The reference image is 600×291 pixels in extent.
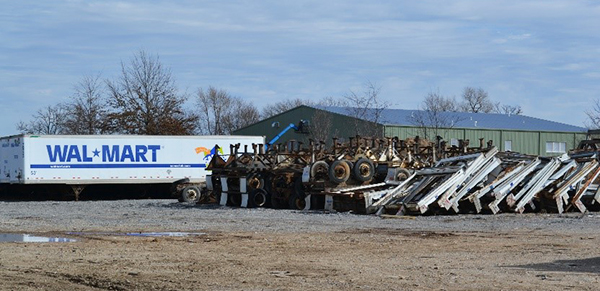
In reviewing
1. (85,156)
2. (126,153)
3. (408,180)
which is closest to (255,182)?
(408,180)

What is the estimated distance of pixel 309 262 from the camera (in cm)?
1344

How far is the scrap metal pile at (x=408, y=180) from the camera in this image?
25.9 metres

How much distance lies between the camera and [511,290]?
10203 mm

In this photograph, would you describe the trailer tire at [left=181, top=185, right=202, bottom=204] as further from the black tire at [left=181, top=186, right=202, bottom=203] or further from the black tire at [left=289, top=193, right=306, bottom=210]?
the black tire at [left=289, top=193, right=306, bottom=210]

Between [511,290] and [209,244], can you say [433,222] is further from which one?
[511,290]

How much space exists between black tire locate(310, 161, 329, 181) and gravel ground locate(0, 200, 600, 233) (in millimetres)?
1465

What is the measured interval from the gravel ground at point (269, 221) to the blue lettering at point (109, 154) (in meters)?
10.9

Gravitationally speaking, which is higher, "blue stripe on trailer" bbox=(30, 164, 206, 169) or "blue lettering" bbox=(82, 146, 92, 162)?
"blue lettering" bbox=(82, 146, 92, 162)

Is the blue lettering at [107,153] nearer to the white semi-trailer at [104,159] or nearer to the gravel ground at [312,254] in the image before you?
the white semi-trailer at [104,159]

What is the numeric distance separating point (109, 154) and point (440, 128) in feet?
93.2

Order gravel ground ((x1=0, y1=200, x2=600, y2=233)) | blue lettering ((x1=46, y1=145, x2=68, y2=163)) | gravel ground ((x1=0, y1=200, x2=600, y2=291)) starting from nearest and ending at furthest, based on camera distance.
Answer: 1. gravel ground ((x1=0, y1=200, x2=600, y2=291))
2. gravel ground ((x1=0, y1=200, x2=600, y2=233))
3. blue lettering ((x1=46, y1=145, x2=68, y2=163))

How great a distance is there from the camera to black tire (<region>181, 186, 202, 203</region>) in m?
36.5

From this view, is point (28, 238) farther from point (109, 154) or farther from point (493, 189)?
point (109, 154)

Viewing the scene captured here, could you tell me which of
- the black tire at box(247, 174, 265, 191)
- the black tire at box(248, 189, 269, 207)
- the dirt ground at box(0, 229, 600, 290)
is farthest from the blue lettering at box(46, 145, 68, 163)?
the dirt ground at box(0, 229, 600, 290)
